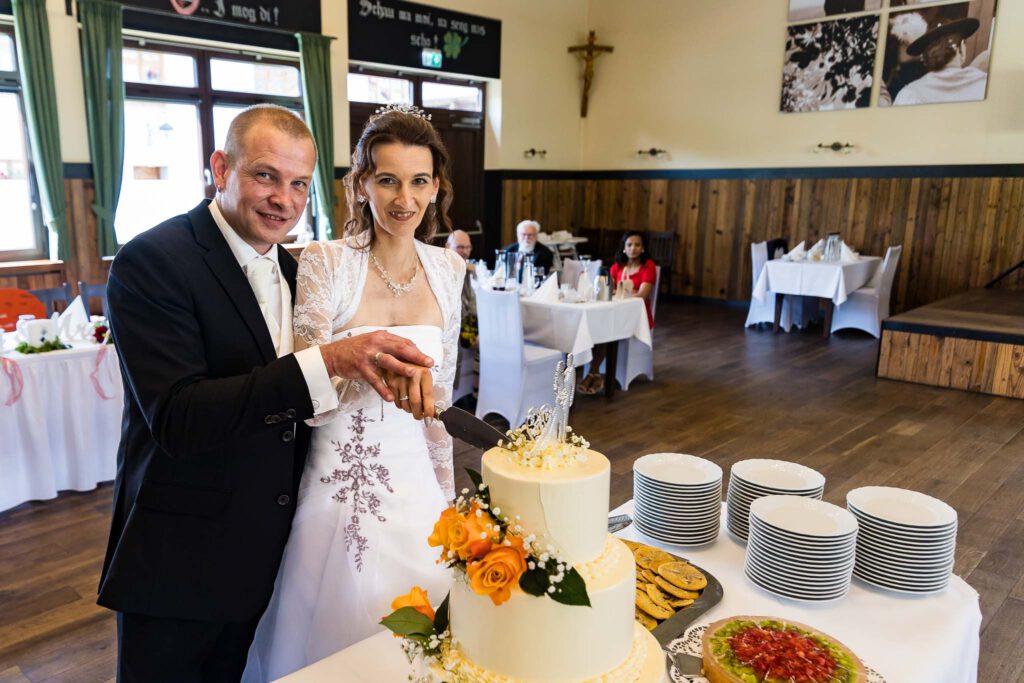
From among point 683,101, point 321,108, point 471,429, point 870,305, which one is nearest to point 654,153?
point 683,101

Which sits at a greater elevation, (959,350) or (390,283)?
(390,283)

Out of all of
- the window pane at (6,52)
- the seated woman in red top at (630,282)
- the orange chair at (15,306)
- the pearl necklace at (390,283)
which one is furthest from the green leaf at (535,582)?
the window pane at (6,52)

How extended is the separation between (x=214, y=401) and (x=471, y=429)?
0.41 metres

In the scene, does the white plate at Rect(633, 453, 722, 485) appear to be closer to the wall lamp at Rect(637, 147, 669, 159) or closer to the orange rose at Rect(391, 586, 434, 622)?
the orange rose at Rect(391, 586, 434, 622)

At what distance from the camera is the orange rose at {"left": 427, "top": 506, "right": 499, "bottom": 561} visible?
0.96 metres

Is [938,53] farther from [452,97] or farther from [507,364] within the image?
[507,364]

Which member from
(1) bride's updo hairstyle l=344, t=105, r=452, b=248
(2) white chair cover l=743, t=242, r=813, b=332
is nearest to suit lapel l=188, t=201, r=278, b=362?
(1) bride's updo hairstyle l=344, t=105, r=452, b=248

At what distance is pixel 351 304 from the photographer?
1.74 meters

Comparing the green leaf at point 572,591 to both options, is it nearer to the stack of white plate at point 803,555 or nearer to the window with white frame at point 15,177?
the stack of white plate at point 803,555

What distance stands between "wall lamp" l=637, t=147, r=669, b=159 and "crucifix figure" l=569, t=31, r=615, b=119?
1.23 metres

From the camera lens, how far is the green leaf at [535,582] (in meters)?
0.96

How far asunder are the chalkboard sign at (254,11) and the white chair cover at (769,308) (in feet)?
18.6

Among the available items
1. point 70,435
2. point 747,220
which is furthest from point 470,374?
point 747,220

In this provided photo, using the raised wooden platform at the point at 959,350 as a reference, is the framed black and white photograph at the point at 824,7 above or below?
above
